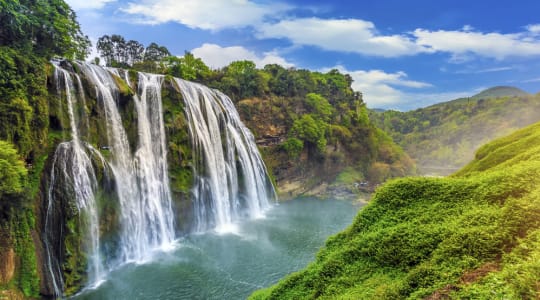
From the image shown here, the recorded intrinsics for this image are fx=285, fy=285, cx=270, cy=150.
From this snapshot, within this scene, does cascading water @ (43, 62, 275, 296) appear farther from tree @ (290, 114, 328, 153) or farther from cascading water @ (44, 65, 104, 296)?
tree @ (290, 114, 328, 153)

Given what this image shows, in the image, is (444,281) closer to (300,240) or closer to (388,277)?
(388,277)

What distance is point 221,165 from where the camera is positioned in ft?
67.1

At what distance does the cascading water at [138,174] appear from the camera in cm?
1142

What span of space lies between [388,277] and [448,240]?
46.6 inches

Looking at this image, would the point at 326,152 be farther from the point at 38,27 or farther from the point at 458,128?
the point at 458,128

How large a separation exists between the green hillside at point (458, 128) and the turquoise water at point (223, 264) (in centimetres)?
4917

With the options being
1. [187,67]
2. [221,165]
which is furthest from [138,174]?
[187,67]

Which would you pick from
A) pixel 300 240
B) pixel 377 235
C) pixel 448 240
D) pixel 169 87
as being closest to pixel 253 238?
pixel 300 240

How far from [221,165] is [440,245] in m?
17.1

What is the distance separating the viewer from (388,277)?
4961 mm

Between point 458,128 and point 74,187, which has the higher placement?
point 458,128

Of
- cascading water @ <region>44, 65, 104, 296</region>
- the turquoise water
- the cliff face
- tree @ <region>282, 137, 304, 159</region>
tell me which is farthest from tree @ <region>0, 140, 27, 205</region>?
tree @ <region>282, 137, 304, 159</region>

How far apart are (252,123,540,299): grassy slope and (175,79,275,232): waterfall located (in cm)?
1225

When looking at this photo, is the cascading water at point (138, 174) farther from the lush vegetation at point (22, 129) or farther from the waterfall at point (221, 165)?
the lush vegetation at point (22, 129)
